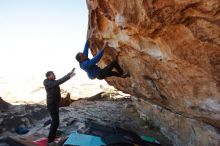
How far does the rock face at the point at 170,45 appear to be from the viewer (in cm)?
498

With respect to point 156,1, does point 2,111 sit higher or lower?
lower

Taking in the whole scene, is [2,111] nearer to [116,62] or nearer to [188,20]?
[116,62]

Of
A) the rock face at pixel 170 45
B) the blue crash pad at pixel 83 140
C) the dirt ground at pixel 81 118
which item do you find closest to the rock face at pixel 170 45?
the rock face at pixel 170 45

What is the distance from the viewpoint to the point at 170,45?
5.80 m

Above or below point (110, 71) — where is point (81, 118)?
below

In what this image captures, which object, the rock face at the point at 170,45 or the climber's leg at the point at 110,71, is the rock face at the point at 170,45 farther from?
the climber's leg at the point at 110,71

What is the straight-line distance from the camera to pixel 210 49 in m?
5.14

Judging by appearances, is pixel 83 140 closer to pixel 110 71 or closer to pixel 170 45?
pixel 110 71

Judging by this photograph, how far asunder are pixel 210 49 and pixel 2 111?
10699mm

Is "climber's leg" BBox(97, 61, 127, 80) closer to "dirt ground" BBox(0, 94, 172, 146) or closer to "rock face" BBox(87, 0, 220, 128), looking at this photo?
"rock face" BBox(87, 0, 220, 128)

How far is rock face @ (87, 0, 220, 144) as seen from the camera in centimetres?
498

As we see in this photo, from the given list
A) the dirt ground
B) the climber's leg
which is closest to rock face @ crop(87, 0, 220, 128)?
the climber's leg

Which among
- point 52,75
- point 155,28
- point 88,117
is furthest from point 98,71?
point 88,117

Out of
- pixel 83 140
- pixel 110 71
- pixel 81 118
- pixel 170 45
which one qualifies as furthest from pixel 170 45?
pixel 81 118
